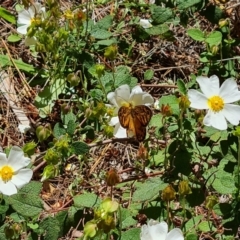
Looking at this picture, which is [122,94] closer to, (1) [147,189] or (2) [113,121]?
(2) [113,121]

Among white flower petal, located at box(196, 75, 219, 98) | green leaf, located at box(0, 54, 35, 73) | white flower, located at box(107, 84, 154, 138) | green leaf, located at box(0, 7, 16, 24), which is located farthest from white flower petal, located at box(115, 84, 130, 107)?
green leaf, located at box(0, 7, 16, 24)

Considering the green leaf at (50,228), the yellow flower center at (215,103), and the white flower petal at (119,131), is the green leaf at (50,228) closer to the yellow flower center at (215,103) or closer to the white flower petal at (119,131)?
the white flower petal at (119,131)

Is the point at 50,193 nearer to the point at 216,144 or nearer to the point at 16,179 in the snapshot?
the point at 16,179

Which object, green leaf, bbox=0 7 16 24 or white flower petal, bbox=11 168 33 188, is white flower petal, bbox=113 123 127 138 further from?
green leaf, bbox=0 7 16 24

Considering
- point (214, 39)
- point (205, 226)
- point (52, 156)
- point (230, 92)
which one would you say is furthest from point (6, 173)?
point (214, 39)

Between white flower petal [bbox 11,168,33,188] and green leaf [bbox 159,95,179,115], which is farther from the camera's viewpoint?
green leaf [bbox 159,95,179,115]

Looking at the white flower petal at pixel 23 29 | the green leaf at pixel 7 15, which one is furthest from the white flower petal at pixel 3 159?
the green leaf at pixel 7 15

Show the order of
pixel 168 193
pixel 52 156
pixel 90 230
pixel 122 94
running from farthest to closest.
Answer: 1. pixel 122 94
2. pixel 52 156
3. pixel 168 193
4. pixel 90 230
